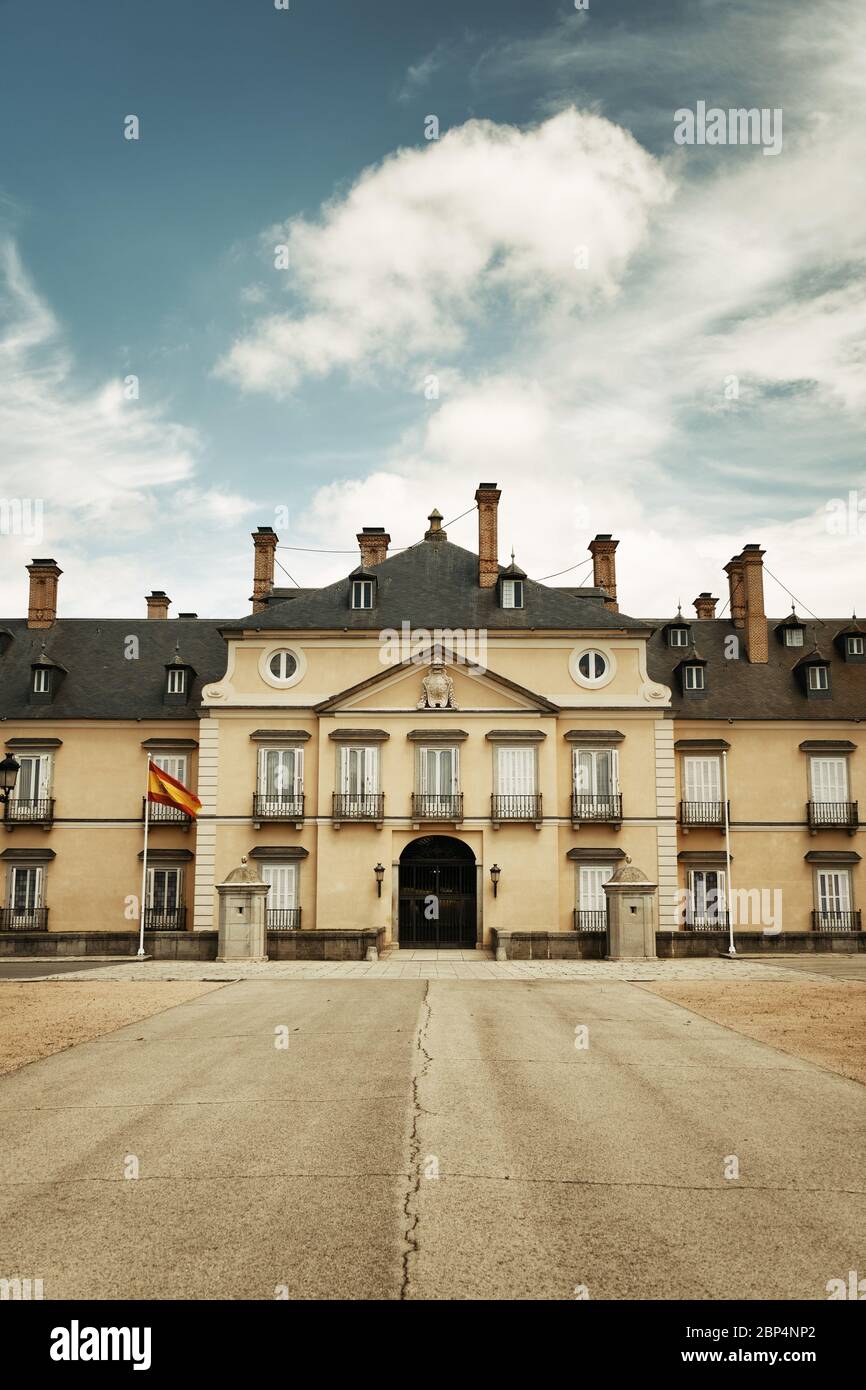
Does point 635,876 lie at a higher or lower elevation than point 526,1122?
higher

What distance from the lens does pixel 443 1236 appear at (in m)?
7.16

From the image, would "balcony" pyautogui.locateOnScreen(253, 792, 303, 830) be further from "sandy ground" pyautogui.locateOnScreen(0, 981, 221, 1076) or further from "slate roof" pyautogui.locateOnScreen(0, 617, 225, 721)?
"sandy ground" pyautogui.locateOnScreen(0, 981, 221, 1076)

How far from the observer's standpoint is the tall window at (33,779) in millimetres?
42094

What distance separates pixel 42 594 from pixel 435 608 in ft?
59.4

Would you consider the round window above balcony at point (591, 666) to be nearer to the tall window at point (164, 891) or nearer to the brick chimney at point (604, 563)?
the brick chimney at point (604, 563)

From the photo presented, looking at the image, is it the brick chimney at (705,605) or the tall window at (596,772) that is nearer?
the tall window at (596,772)

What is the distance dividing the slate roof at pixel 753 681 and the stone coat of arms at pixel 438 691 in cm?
951

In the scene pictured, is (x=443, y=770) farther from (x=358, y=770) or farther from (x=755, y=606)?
(x=755, y=606)

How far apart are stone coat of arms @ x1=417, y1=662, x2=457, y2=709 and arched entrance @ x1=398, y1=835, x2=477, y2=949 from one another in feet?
15.3

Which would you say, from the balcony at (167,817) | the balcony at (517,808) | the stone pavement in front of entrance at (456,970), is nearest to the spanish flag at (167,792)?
the balcony at (167,817)

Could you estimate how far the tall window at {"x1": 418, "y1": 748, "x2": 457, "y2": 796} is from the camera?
1542 inches
